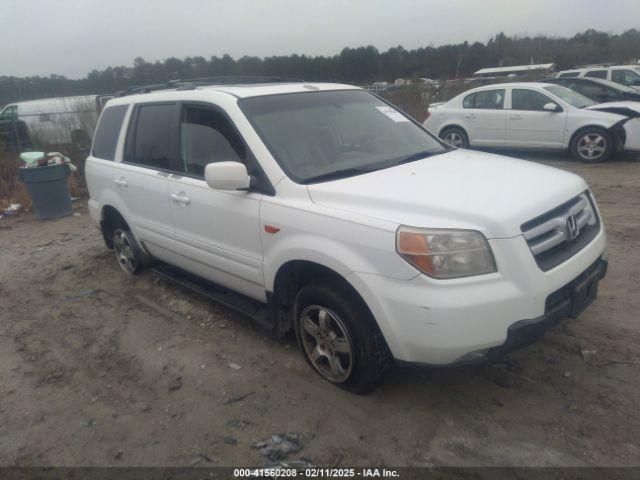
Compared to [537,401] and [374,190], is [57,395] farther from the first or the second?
[537,401]

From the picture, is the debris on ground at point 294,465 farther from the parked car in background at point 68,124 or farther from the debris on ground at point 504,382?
the parked car in background at point 68,124

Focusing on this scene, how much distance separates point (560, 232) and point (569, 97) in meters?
9.02

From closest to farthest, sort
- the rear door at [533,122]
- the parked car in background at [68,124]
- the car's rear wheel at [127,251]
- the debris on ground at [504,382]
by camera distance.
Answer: the debris on ground at [504,382] < the car's rear wheel at [127,251] < the rear door at [533,122] < the parked car in background at [68,124]

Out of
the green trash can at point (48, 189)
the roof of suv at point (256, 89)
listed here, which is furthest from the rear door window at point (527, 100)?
the green trash can at point (48, 189)

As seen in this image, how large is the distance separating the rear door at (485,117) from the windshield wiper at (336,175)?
8532mm

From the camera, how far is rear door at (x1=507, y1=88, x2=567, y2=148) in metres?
10.2

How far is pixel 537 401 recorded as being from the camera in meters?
3.00

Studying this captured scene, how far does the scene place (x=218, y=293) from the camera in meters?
4.20

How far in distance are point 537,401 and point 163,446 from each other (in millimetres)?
2167

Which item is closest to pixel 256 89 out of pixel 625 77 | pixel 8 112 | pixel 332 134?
pixel 332 134

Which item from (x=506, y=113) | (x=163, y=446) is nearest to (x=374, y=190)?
(x=163, y=446)

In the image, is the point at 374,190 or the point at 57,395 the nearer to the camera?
the point at 374,190

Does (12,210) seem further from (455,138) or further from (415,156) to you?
(455,138)

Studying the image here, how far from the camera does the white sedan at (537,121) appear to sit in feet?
31.8
